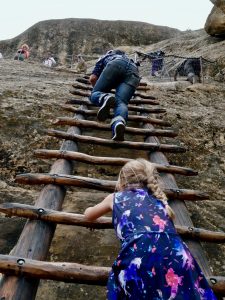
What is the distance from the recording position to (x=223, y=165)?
11.3ft

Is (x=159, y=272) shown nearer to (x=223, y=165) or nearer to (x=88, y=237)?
(x=88, y=237)

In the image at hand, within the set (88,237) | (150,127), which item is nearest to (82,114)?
(150,127)

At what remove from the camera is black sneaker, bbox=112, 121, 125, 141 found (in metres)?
3.09

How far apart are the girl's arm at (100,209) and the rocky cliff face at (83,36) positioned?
19.1 m

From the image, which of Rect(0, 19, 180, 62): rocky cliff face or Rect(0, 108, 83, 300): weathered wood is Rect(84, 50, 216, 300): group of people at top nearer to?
Rect(0, 108, 83, 300): weathered wood

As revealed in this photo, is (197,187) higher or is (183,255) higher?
(183,255)

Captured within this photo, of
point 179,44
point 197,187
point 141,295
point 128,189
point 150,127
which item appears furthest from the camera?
point 179,44

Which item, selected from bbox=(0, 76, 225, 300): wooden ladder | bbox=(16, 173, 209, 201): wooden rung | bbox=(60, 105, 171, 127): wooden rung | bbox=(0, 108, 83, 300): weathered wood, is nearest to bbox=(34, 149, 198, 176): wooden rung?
bbox=(0, 76, 225, 300): wooden ladder

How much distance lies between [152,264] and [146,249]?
0.21 feet

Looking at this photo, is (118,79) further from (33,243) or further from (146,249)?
(146,249)

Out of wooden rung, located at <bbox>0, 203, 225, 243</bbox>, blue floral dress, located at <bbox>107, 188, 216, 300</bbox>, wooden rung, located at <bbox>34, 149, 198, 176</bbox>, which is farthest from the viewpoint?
wooden rung, located at <bbox>34, 149, 198, 176</bbox>

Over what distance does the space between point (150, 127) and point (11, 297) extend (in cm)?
252

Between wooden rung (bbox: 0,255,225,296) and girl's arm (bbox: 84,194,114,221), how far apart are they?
0.96ft

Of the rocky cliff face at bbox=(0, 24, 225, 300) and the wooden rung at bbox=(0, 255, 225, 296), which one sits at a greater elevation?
the wooden rung at bbox=(0, 255, 225, 296)
